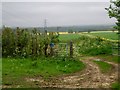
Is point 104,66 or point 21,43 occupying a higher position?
point 21,43

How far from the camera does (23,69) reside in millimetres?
21594

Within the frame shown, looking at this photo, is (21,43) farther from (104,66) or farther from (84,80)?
(84,80)

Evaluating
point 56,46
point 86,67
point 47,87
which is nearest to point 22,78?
point 47,87

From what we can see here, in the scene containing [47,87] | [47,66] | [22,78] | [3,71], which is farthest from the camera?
[47,66]

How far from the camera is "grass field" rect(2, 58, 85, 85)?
1940cm

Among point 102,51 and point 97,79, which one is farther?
A: point 102,51

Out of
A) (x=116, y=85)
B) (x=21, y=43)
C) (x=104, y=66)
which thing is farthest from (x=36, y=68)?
(x=21, y=43)

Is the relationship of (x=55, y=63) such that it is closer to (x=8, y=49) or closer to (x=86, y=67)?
(x=86, y=67)

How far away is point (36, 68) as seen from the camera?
22.1 metres

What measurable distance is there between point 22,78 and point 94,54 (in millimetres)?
13910

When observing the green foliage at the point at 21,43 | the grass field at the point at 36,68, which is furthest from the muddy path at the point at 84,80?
the green foliage at the point at 21,43

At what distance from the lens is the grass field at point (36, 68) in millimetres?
19402

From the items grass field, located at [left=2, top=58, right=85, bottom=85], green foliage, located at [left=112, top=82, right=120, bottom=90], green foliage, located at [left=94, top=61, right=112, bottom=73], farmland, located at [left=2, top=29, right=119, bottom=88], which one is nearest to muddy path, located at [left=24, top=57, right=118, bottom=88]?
farmland, located at [left=2, top=29, right=119, bottom=88]

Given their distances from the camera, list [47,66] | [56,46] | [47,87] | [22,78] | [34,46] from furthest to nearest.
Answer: [56,46]
[34,46]
[47,66]
[22,78]
[47,87]
